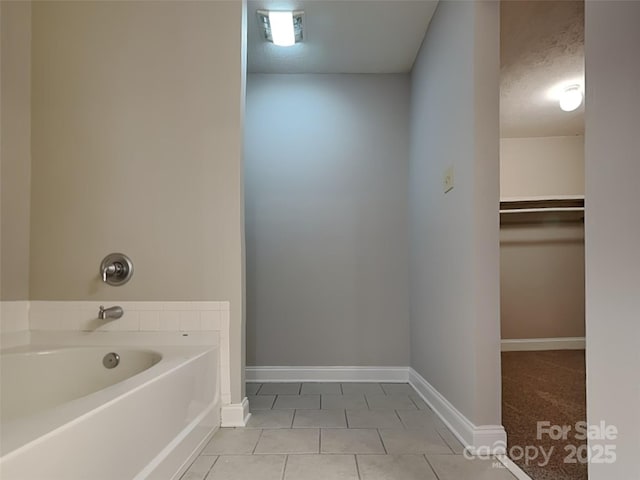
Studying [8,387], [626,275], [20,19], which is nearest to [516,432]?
[626,275]

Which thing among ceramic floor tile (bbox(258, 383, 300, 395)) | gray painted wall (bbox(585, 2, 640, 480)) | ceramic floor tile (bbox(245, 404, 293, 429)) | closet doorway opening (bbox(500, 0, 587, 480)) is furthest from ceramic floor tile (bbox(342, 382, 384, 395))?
gray painted wall (bbox(585, 2, 640, 480))

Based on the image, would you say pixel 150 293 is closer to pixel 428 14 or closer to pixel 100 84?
pixel 100 84

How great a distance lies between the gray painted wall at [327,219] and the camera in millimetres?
2973

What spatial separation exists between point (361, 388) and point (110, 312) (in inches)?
65.5

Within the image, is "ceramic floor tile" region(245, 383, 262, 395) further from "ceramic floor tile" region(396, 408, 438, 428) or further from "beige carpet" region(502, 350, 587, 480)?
"beige carpet" region(502, 350, 587, 480)

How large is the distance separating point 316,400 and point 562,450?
1298mm

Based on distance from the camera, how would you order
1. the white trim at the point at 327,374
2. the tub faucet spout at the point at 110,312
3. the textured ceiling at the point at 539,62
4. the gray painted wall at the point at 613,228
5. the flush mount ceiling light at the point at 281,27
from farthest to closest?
the white trim at the point at 327,374 < the flush mount ceiling light at the point at 281,27 < the textured ceiling at the point at 539,62 < the tub faucet spout at the point at 110,312 < the gray painted wall at the point at 613,228

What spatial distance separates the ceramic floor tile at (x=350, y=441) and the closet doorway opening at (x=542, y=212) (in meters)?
1.04

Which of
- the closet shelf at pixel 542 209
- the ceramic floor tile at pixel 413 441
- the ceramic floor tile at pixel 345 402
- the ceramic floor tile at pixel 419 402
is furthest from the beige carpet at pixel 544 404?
the closet shelf at pixel 542 209

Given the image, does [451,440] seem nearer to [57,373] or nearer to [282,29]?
[57,373]

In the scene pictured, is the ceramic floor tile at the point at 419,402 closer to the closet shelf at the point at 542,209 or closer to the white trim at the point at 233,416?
the white trim at the point at 233,416

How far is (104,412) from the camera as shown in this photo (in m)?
1.04

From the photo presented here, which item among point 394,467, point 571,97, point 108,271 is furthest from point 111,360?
point 571,97

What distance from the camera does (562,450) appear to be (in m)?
1.66
